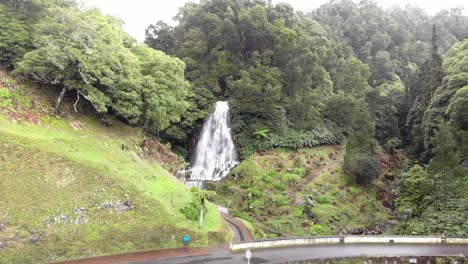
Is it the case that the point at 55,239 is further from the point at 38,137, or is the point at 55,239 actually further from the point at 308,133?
the point at 308,133

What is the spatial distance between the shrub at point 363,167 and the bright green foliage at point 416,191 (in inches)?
225

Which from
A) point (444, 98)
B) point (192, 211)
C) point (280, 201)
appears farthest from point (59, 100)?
point (444, 98)

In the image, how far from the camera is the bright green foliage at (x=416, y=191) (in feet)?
95.2

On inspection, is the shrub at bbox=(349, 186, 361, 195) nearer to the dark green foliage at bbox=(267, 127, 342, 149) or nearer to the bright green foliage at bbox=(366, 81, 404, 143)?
the dark green foliage at bbox=(267, 127, 342, 149)

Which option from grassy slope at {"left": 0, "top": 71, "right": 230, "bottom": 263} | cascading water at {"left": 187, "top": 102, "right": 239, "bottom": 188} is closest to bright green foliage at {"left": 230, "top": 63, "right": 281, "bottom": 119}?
cascading water at {"left": 187, "top": 102, "right": 239, "bottom": 188}

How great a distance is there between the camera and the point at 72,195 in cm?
1912

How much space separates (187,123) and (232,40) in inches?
519

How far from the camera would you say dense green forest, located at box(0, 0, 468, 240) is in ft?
83.1

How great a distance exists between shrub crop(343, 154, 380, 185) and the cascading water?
475 inches

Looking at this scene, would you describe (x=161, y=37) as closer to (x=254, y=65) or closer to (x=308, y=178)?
(x=254, y=65)

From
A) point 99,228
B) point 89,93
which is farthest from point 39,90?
point 99,228

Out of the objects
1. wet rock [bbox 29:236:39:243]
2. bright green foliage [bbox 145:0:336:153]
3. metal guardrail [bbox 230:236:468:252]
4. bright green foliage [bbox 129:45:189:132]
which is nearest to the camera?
wet rock [bbox 29:236:39:243]

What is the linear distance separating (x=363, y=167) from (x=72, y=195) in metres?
27.4

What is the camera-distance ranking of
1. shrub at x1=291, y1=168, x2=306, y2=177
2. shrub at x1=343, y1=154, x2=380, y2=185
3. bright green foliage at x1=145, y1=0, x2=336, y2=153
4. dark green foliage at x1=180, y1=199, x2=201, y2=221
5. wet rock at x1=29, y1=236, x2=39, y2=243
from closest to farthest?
wet rock at x1=29, y1=236, x2=39, y2=243, dark green foliage at x1=180, y1=199, x2=201, y2=221, shrub at x1=343, y1=154, x2=380, y2=185, shrub at x1=291, y1=168, x2=306, y2=177, bright green foliage at x1=145, y1=0, x2=336, y2=153
